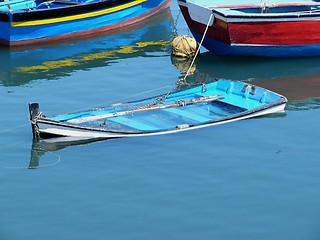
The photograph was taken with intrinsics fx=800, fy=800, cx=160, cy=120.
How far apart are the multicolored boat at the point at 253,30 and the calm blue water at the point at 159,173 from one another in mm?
666

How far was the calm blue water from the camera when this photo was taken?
902 cm

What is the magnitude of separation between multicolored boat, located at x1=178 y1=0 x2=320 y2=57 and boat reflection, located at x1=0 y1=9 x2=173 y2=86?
1.35m

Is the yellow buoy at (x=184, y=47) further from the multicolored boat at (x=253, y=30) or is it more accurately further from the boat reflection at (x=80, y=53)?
the boat reflection at (x=80, y=53)

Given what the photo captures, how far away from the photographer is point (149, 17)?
20.2m

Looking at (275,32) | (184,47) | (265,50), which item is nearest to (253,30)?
(275,32)

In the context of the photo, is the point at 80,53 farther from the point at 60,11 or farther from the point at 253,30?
the point at 253,30

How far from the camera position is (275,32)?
15.7 m

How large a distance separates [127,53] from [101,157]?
20.7 feet

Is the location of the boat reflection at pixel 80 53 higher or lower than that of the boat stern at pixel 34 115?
lower

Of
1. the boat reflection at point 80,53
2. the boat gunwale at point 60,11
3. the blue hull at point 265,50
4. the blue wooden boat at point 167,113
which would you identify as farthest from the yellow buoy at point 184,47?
the blue wooden boat at point 167,113

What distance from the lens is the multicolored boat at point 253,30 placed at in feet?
50.6

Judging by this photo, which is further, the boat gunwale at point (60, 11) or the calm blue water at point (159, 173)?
the boat gunwale at point (60, 11)

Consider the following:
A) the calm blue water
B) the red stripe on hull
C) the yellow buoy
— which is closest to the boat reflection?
the calm blue water

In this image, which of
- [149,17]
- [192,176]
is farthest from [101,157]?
[149,17]
